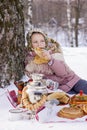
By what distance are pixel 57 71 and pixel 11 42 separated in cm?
43

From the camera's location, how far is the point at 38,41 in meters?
→ 2.96

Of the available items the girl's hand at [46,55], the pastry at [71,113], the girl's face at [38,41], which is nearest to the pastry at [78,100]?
the pastry at [71,113]

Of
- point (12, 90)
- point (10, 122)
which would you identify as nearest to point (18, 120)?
point (10, 122)

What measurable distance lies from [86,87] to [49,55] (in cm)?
45

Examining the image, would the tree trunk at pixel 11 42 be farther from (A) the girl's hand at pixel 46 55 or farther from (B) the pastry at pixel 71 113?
(B) the pastry at pixel 71 113

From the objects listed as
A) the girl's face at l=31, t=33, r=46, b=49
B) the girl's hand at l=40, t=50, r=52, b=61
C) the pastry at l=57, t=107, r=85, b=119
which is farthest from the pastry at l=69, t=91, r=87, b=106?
the girl's face at l=31, t=33, r=46, b=49

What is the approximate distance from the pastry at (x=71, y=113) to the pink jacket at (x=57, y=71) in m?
0.63

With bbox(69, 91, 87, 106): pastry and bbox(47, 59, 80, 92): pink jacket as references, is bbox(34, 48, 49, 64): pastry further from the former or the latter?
bbox(69, 91, 87, 106): pastry

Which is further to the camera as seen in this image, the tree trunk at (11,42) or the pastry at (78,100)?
the tree trunk at (11,42)

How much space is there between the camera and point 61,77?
3.00 meters

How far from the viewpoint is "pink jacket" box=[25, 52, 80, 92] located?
292 cm

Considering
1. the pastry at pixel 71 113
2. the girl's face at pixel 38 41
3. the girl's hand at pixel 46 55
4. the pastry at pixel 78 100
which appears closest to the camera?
the pastry at pixel 71 113

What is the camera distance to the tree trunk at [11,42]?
292 centimetres

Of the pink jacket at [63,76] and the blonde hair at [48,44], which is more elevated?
the blonde hair at [48,44]
